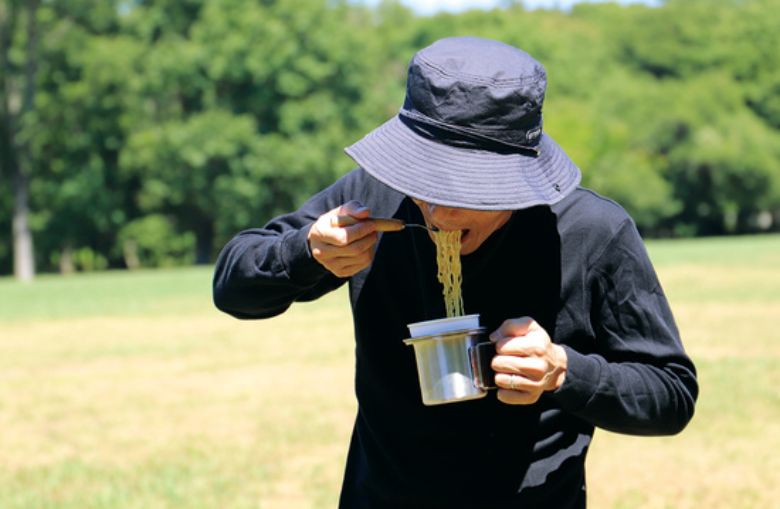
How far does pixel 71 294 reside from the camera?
97.4 feet

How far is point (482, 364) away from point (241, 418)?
8.51 m

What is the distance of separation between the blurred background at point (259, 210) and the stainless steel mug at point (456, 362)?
5.25 meters

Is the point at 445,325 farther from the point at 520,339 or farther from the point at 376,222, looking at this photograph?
the point at 376,222

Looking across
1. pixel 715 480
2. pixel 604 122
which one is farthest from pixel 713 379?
pixel 604 122

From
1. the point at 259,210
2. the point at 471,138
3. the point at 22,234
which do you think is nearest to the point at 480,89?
the point at 471,138

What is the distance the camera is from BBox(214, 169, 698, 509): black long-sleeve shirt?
8.72 ft

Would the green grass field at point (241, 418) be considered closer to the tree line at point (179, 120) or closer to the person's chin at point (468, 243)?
the person's chin at point (468, 243)

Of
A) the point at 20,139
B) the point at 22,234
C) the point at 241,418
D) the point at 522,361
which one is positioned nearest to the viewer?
the point at 522,361

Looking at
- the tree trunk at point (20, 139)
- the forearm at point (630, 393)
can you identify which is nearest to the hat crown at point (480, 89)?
the forearm at point (630, 393)

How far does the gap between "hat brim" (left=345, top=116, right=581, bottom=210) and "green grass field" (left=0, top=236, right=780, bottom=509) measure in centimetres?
524

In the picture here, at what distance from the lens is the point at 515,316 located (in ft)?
8.85

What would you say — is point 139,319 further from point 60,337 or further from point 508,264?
point 508,264

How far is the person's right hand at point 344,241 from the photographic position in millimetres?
2502

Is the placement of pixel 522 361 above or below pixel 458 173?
below
